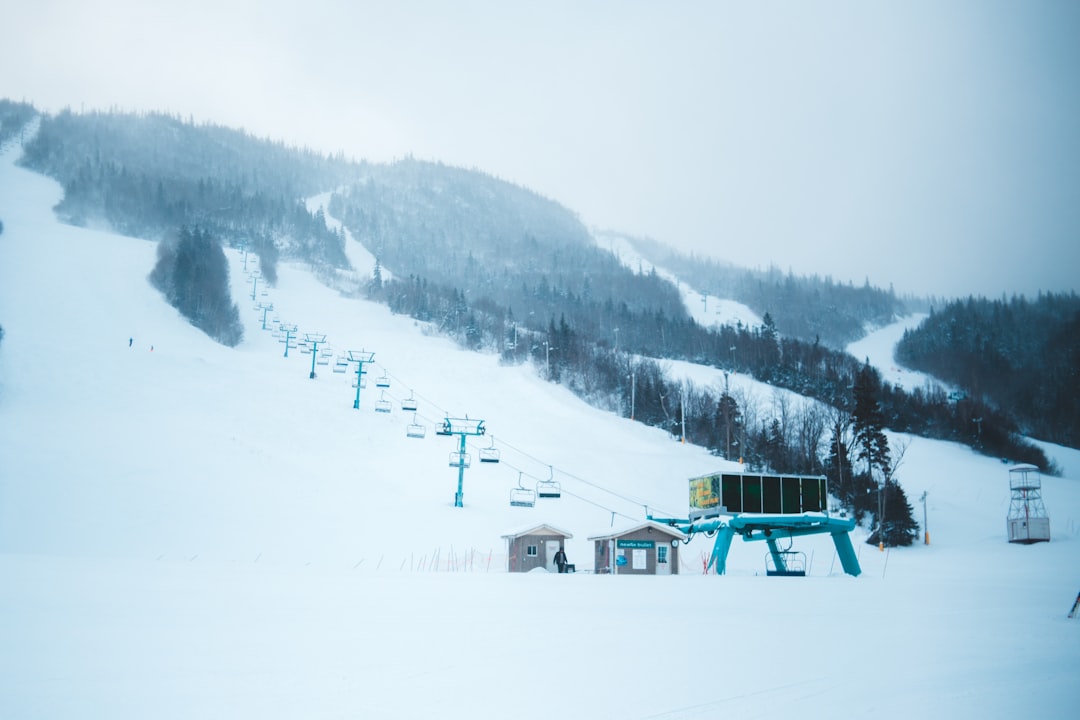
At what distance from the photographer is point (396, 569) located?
28312mm

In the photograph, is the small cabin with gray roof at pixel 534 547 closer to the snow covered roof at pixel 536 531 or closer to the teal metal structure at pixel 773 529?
the snow covered roof at pixel 536 531

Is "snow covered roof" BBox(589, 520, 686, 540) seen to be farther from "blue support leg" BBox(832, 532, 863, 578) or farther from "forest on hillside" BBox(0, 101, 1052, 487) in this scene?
"forest on hillside" BBox(0, 101, 1052, 487)

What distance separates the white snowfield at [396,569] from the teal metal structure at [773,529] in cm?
190

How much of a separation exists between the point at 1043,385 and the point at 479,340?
73667 mm

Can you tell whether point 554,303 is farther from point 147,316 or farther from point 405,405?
point 405,405

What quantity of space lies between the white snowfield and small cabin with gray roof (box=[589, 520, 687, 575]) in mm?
3380

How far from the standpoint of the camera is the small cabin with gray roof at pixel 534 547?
103 ft

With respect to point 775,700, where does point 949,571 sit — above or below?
below

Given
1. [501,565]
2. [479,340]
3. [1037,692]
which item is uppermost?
[479,340]

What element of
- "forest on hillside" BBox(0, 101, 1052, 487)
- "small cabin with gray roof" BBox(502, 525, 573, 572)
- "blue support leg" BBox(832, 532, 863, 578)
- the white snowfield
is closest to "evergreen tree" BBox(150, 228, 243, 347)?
"forest on hillside" BBox(0, 101, 1052, 487)

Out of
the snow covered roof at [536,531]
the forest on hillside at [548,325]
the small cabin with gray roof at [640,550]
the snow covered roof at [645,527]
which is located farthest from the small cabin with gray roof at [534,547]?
the forest on hillside at [548,325]

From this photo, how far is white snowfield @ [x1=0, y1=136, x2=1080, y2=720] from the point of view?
8.55 metres

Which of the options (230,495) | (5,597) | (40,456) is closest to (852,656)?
(5,597)

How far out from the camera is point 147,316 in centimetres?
7819
